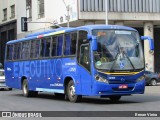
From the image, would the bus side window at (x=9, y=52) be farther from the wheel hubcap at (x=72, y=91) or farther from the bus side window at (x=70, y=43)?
the wheel hubcap at (x=72, y=91)

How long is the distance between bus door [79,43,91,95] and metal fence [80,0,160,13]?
97.8ft

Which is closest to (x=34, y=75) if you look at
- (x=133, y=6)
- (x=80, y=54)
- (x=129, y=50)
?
(x=80, y=54)

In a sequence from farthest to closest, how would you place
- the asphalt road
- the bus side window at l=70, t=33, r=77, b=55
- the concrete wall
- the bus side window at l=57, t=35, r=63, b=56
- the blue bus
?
the concrete wall → the bus side window at l=57, t=35, r=63, b=56 → the bus side window at l=70, t=33, r=77, b=55 → the blue bus → the asphalt road

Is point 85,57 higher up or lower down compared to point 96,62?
higher up

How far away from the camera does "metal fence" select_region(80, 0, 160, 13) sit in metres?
48.6

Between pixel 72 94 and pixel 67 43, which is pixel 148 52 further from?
pixel 72 94

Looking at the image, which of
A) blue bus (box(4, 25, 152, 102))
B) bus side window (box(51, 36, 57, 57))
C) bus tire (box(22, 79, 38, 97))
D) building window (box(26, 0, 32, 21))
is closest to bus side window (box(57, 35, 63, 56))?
blue bus (box(4, 25, 152, 102))

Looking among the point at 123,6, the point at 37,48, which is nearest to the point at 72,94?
the point at 37,48

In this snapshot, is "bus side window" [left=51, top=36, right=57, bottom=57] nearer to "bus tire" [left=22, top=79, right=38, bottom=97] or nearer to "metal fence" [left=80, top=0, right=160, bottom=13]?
"bus tire" [left=22, top=79, right=38, bottom=97]

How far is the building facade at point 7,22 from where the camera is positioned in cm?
6700

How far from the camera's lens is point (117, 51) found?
1820cm

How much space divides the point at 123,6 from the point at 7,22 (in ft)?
81.3

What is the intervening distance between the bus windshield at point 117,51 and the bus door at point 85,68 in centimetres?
52

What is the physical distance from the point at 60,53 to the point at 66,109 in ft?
15.4
